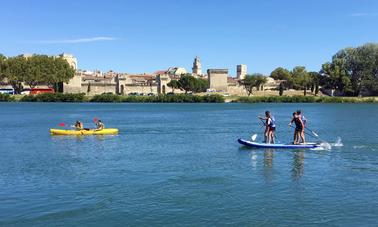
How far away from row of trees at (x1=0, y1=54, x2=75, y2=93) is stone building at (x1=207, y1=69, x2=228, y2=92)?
4535 centimetres

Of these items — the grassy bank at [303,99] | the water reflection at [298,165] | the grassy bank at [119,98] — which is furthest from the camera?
the grassy bank at [119,98]

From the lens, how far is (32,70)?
4884 inches

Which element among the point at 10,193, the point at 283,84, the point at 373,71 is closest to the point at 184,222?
the point at 10,193

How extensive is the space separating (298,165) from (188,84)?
391ft

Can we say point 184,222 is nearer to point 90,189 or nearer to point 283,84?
point 90,189

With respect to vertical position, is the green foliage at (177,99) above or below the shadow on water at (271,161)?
above

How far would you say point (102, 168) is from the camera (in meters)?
21.9

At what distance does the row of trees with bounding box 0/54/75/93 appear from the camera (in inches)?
4884

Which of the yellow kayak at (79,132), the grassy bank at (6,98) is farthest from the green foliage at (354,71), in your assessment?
the yellow kayak at (79,132)

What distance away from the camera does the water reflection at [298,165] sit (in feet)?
65.7

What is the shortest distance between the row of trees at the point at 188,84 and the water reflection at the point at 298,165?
115 meters

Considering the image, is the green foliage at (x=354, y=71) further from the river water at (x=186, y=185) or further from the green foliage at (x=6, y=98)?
the river water at (x=186, y=185)

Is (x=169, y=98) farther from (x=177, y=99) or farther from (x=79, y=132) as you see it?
(x=79, y=132)

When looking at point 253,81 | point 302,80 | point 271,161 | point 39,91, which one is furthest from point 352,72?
point 271,161
